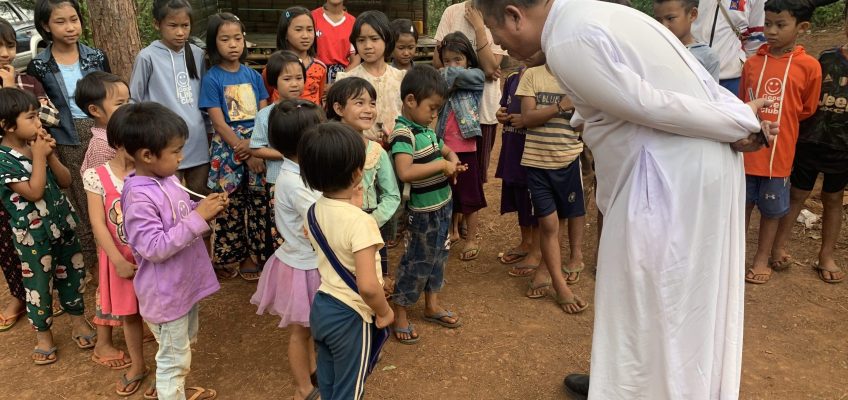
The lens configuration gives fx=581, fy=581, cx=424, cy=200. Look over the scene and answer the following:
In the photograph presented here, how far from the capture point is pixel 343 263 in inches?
82.1

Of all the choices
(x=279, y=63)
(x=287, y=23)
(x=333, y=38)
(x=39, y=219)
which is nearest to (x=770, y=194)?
(x=279, y=63)

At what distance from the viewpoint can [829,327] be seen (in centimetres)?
352

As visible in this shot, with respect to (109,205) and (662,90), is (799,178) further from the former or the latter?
(109,205)

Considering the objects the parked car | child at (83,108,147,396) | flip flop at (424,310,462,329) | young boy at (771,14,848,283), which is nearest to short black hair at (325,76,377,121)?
child at (83,108,147,396)

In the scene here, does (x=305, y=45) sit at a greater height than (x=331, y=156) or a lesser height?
greater

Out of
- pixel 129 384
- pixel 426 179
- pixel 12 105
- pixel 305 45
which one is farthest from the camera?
pixel 305 45

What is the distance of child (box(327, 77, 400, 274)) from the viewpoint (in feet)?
9.63

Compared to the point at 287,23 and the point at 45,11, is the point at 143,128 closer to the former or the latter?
the point at 45,11

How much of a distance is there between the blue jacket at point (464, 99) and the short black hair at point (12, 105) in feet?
7.98

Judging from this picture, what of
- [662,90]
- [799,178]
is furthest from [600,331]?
[799,178]

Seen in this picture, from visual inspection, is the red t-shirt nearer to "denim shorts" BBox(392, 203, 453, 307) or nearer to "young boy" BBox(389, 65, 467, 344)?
"young boy" BBox(389, 65, 467, 344)

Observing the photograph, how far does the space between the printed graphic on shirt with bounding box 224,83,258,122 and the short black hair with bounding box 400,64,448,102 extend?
121 cm

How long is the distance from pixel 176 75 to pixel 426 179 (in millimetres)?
1847

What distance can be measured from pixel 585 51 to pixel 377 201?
1.62 meters
